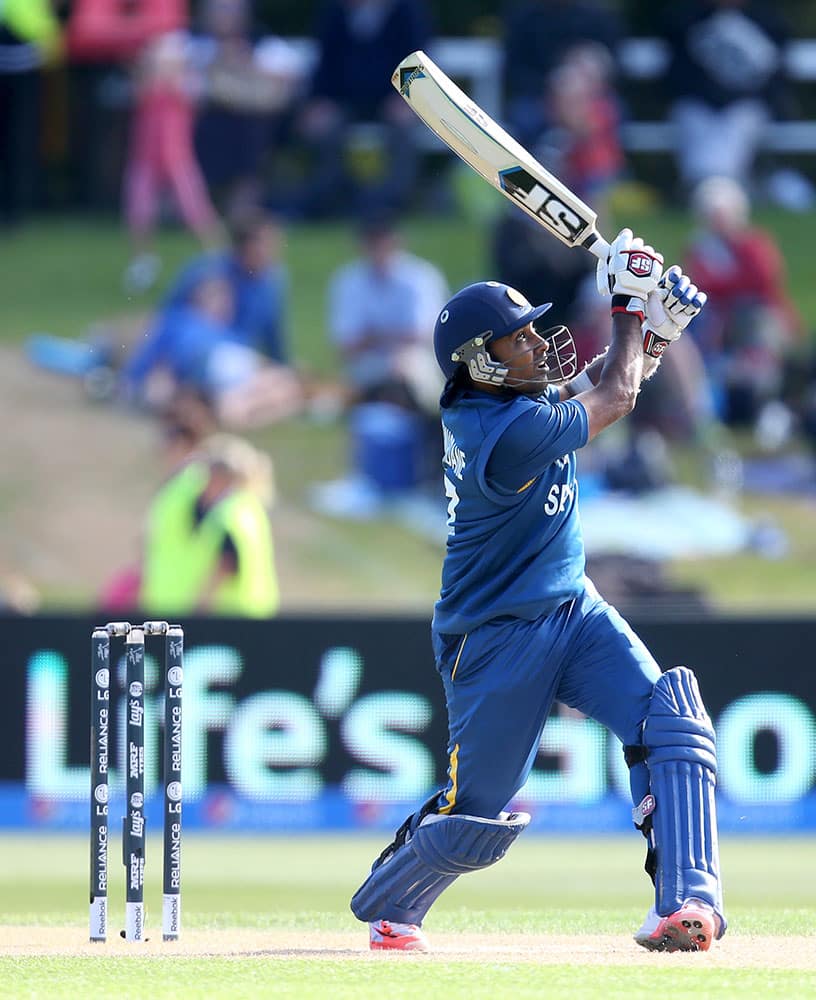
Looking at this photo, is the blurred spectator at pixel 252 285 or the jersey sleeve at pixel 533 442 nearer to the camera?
the jersey sleeve at pixel 533 442

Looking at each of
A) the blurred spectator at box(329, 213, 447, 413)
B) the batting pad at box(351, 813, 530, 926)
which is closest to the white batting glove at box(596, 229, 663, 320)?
the batting pad at box(351, 813, 530, 926)

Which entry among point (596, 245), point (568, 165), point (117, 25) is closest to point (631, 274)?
point (596, 245)

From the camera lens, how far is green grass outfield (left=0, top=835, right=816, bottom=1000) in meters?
4.67

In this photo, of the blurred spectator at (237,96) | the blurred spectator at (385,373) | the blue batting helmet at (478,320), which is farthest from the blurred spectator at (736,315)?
the blue batting helmet at (478,320)

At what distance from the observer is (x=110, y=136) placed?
14.5 meters

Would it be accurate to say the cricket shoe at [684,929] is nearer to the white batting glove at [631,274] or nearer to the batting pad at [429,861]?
the batting pad at [429,861]

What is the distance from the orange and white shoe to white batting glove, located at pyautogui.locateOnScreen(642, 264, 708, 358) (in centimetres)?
173

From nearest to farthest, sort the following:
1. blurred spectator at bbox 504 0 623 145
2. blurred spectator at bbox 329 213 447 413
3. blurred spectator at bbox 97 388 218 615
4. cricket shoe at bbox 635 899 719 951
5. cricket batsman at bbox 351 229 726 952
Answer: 1. cricket shoe at bbox 635 899 719 951
2. cricket batsman at bbox 351 229 726 952
3. blurred spectator at bbox 97 388 218 615
4. blurred spectator at bbox 329 213 447 413
5. blurred spectator at bbox 504 0 623 145

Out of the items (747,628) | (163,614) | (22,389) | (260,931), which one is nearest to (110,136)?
(22,389)

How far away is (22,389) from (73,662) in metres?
4.52

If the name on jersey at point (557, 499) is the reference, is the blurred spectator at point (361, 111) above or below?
above

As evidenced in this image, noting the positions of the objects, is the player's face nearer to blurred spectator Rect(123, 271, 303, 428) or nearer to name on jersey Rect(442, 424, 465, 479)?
name on jersey Rect(442, 424, 465, 479)

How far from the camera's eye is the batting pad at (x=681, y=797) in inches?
198

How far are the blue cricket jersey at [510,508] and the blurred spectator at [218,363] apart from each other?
7237mm
